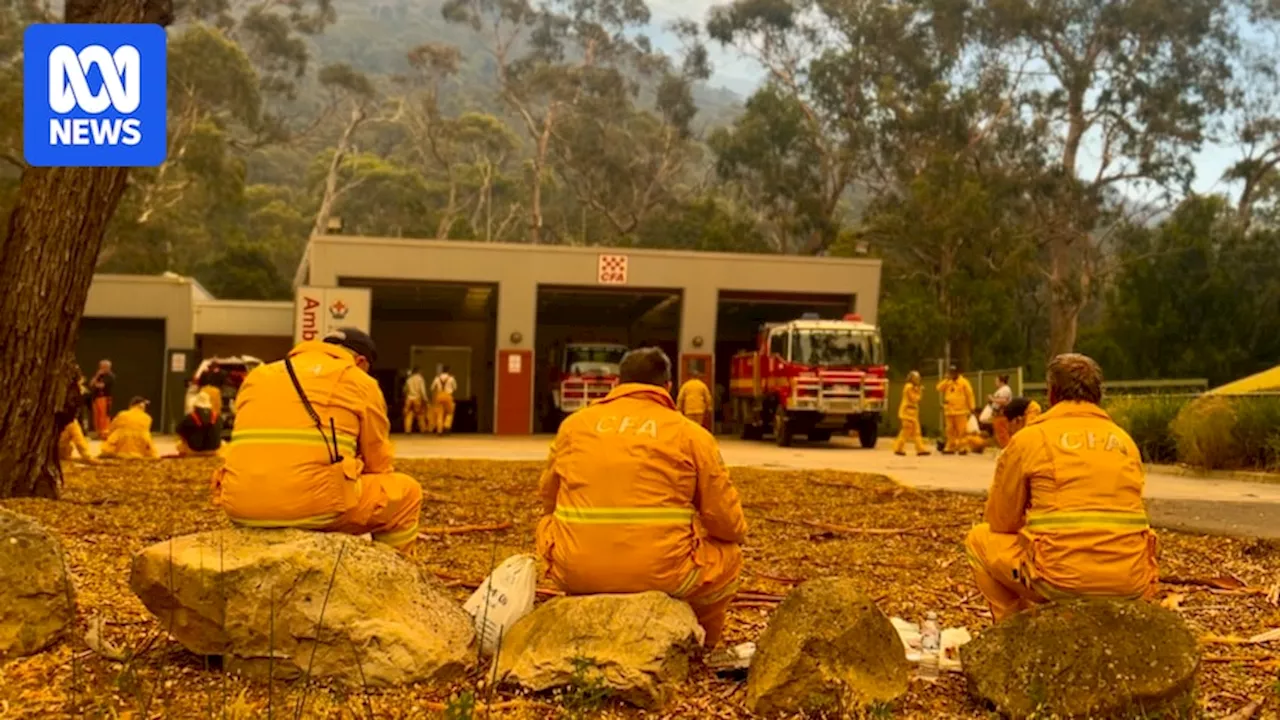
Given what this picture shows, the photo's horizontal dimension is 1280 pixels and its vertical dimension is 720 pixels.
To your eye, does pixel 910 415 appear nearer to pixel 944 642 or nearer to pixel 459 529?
pixel 459 529

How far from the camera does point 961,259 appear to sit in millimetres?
41094

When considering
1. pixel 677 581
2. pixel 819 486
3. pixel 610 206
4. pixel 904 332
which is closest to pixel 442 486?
pixel 819 486

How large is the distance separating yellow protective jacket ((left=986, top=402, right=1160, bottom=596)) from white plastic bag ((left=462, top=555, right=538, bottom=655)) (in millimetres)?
1902

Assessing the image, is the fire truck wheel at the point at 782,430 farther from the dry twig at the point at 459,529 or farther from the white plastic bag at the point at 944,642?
the white plastic bag at the point at 944,642

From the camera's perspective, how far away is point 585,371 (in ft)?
97.7

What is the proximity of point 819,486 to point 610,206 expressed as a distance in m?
46.6

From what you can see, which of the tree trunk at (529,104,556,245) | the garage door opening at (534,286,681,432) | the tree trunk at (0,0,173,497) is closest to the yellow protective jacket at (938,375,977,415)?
the garage door opening at (534,286,681,432)

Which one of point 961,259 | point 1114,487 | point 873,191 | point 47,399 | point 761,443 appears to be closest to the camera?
point 1114,487

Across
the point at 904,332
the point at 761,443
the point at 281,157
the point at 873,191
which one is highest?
the point at 281,157

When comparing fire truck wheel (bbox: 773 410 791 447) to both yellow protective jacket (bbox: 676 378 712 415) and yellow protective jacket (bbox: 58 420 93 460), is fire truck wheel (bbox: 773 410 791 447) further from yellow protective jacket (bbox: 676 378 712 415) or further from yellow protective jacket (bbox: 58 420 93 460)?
yellow protective jacket (bbox: 58 420 93 460)

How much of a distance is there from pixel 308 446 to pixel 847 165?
158ft

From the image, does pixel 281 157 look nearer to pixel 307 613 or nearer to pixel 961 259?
pixel 961 259

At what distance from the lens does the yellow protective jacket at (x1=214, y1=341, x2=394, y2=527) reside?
4.43m

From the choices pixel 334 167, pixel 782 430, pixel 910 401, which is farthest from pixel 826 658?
pixel 334 167
